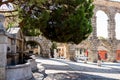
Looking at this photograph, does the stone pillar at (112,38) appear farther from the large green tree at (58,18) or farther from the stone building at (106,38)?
the large green tree at (58,18)

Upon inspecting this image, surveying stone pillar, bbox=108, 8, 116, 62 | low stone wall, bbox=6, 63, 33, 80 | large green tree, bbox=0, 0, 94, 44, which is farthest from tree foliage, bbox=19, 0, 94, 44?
stone pillar, bbox=108, 8, 116, 62

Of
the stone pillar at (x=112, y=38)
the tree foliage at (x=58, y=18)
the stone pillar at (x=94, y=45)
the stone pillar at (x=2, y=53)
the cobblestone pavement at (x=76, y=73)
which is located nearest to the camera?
the stone pillar at (x=2, y=53)

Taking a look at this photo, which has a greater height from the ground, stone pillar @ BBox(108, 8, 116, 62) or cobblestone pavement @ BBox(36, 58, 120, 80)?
stone pillar @ BBox(108, 8, 116, 62)

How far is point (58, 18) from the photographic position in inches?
510

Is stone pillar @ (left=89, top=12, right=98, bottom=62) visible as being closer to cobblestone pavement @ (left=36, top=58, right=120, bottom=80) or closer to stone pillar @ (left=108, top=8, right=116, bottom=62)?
stone pillar @ (left=108, top=8, right=116, bottom=62)

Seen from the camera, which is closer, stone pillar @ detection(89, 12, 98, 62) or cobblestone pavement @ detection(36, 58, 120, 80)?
cobblestone pavement @ detection(36, 58, 120, 80)

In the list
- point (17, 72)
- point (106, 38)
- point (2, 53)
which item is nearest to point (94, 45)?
point (106, 38)

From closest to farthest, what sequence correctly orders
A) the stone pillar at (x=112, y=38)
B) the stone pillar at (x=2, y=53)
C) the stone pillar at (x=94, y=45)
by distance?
1. the stone pillar at (x=2, y=53)
2. the stone pillar at (x=94, y=45)
3. the stone pillar at (x=112, y=38)

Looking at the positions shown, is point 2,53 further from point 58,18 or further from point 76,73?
point 76,73

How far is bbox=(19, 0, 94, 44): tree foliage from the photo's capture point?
483 inches

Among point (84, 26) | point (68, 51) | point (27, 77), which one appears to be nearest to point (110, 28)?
point (68, 51)

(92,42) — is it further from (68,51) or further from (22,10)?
(22,10)

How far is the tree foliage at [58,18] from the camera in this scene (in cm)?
1226

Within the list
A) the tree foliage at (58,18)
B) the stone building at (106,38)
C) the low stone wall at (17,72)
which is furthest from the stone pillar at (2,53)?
the stone building at (106,38)
